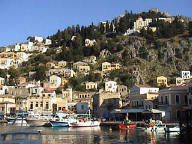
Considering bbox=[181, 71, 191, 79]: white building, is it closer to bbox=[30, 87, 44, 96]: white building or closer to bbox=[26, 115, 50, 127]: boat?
bbox=[30, 87, 44, 96]: white building

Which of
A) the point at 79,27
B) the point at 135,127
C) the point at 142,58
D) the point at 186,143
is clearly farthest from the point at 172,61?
the point at 186,143

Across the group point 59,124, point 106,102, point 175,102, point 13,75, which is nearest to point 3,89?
point 13,75

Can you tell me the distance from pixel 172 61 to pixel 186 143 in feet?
332

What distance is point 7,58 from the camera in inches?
6093

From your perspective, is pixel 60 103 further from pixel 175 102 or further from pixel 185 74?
pixel 175 102

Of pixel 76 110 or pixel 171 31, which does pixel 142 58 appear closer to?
pixel 171 31

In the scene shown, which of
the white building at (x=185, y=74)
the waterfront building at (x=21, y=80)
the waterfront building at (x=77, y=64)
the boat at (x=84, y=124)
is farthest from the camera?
the waterfront building at (x=77, y=64)

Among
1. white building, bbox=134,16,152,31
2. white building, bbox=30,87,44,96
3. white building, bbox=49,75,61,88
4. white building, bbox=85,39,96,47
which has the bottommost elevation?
white building, bbox=30,87,44,96

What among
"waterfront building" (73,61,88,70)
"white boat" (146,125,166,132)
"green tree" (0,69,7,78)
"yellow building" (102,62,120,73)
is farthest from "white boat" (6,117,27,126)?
"waterfront building" (73,61,88,70)

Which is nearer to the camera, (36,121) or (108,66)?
(36,121)

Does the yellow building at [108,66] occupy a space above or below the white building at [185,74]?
above

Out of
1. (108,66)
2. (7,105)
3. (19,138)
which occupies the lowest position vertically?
(19,138)

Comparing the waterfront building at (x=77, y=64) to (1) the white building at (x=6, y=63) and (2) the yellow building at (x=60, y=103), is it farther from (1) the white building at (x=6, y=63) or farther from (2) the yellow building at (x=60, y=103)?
(2) the yellow building at (x=60, y=103)

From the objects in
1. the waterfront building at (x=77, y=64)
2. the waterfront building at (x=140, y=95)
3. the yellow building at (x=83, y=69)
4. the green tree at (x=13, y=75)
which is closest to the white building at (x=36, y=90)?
the green tree at (x=13, y=75)
